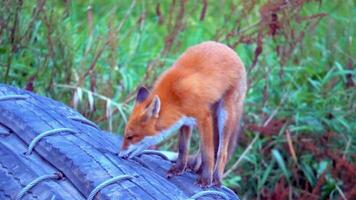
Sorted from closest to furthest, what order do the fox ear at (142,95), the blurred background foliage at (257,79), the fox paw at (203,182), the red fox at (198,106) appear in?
the fox paw at (203,182) < the red fox at (198,106) < the fox ear at (142,95) < the blurred background foliage at (257,79)

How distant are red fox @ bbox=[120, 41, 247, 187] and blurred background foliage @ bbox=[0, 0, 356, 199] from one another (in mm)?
1624

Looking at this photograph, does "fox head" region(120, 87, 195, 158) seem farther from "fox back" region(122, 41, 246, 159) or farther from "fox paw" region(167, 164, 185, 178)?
"fox paw" region(167, 164, 185, 178)

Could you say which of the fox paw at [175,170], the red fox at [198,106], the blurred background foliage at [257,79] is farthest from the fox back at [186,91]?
the blurred background foliage at [257,79]

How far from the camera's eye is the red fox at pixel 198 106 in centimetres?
429

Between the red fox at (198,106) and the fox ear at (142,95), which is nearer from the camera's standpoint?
the red fox at (198,106)

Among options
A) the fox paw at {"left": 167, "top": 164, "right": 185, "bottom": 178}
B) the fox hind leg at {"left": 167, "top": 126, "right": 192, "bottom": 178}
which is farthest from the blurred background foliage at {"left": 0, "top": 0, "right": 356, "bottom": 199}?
the fox paw at {"left": 167, "top": 164, "right": 185, "bottom": 178}

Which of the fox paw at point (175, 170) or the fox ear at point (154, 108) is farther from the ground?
the fox ear at point (154, 108)

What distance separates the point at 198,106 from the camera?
169 inches

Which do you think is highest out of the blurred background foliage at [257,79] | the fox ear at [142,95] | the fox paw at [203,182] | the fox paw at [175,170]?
the fox ear at [142,95]

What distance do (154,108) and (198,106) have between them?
9.4 inches

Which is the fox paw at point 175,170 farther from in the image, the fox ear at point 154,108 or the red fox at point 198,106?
the fox ear at point 154,108

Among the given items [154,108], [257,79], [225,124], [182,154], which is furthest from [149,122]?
[257,79]

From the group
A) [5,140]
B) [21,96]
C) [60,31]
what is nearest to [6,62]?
[60,31]

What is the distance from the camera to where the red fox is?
14.1ft
